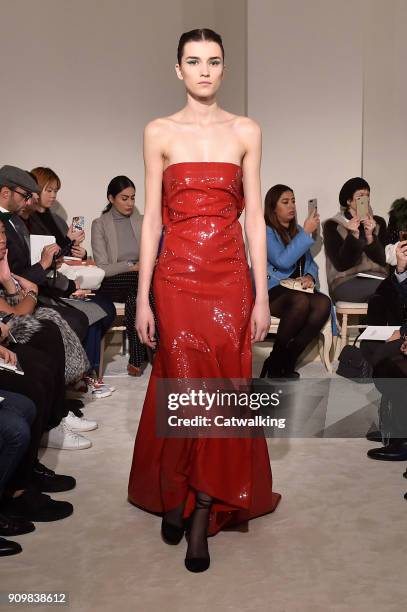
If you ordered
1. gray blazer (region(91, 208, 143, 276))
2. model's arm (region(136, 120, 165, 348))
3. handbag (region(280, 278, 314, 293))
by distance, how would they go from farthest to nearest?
gray blazer (region(91, 208, 143, 276)) → handbag (region(280, 278, 314, 293)) → model's arm (region(136, 120, 165, 348))

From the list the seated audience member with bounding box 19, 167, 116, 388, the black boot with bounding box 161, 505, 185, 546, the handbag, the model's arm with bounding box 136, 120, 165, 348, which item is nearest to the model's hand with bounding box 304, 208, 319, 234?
the handbag

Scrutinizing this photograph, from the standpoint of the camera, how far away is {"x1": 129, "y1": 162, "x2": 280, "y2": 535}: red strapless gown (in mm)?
2633

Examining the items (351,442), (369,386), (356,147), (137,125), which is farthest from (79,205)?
(351,442)

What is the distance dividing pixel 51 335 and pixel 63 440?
1.59ft

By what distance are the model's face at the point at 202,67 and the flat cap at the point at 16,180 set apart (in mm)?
1852

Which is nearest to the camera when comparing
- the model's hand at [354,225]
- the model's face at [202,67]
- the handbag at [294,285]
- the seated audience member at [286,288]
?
the model's face at [202,67]

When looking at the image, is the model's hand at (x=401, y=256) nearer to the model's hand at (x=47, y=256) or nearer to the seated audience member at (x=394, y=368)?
the seated audience member at (x=394, y=368)

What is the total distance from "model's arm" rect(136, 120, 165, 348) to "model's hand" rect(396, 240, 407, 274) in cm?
149

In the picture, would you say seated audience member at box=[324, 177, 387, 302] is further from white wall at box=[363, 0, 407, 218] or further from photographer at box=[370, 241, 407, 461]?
photographer at box=[370, 241, 407, 461]

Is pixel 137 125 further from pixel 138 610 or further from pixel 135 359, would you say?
pixel 138 610

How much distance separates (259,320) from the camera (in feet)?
8.87

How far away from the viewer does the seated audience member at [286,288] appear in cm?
523

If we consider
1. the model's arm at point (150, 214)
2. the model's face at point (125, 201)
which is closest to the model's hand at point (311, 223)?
the model's face at point (125, 201)

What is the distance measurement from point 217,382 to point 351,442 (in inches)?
58.0
